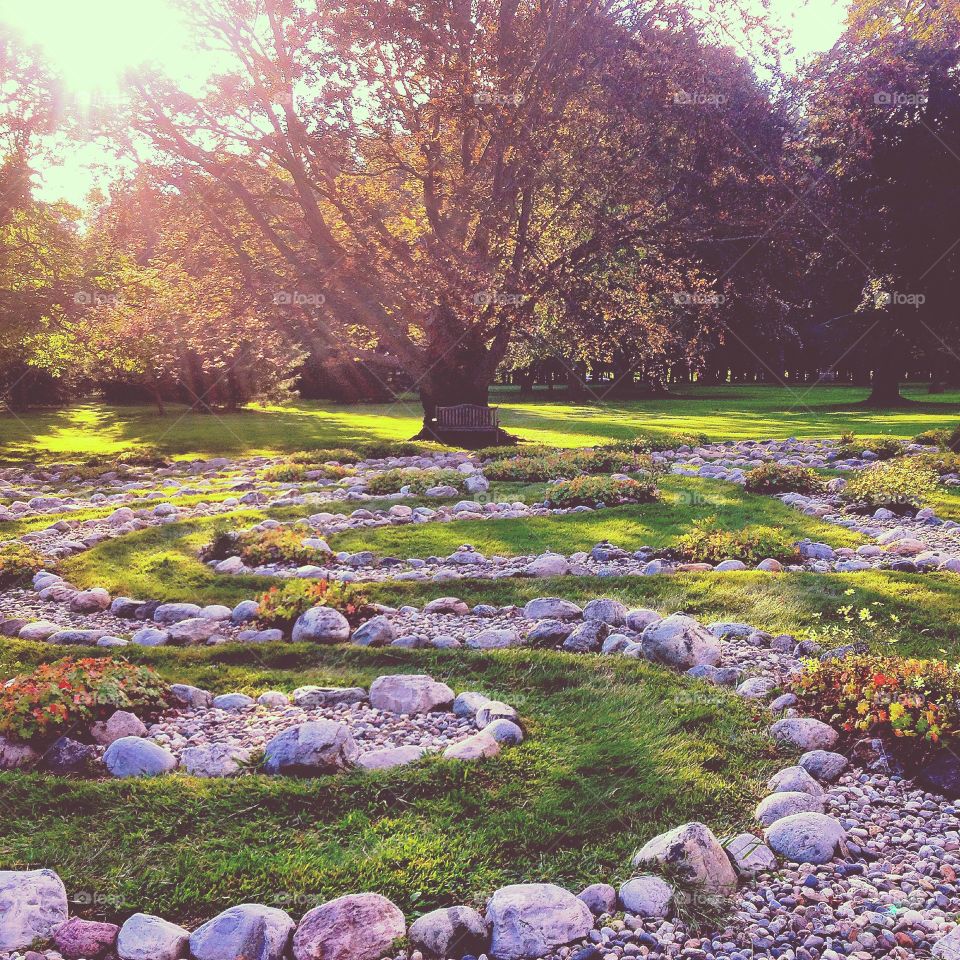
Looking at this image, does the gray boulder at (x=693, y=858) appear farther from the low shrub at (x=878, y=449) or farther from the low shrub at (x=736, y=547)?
the low shrub at (x=878, y=449)

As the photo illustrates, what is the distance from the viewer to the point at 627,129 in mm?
17156

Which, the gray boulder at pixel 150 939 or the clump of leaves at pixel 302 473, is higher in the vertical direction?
the clump of leaves at pixel 302 473

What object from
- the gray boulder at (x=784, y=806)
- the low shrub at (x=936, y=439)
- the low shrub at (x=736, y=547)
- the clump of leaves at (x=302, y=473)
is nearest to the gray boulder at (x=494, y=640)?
the gray boulder at (x=784, y=806)

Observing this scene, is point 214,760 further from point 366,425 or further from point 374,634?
point 366,425

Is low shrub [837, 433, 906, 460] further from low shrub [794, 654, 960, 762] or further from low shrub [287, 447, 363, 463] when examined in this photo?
low shrub [794, 654, 960, 762]

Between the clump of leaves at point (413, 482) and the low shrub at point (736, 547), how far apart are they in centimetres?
497

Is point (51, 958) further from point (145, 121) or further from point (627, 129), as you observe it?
point (145, 121)


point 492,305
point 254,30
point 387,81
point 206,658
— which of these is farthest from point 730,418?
point 206,658

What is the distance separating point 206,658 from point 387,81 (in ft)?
52.0

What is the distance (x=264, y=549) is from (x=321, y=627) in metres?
2.62

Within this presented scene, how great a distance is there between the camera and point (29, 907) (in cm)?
275

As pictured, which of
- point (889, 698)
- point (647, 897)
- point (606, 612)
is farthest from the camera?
point (606, 612)

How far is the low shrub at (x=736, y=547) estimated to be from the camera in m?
7.85

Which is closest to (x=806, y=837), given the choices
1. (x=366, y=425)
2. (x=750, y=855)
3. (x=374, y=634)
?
(x=750, y=855)
